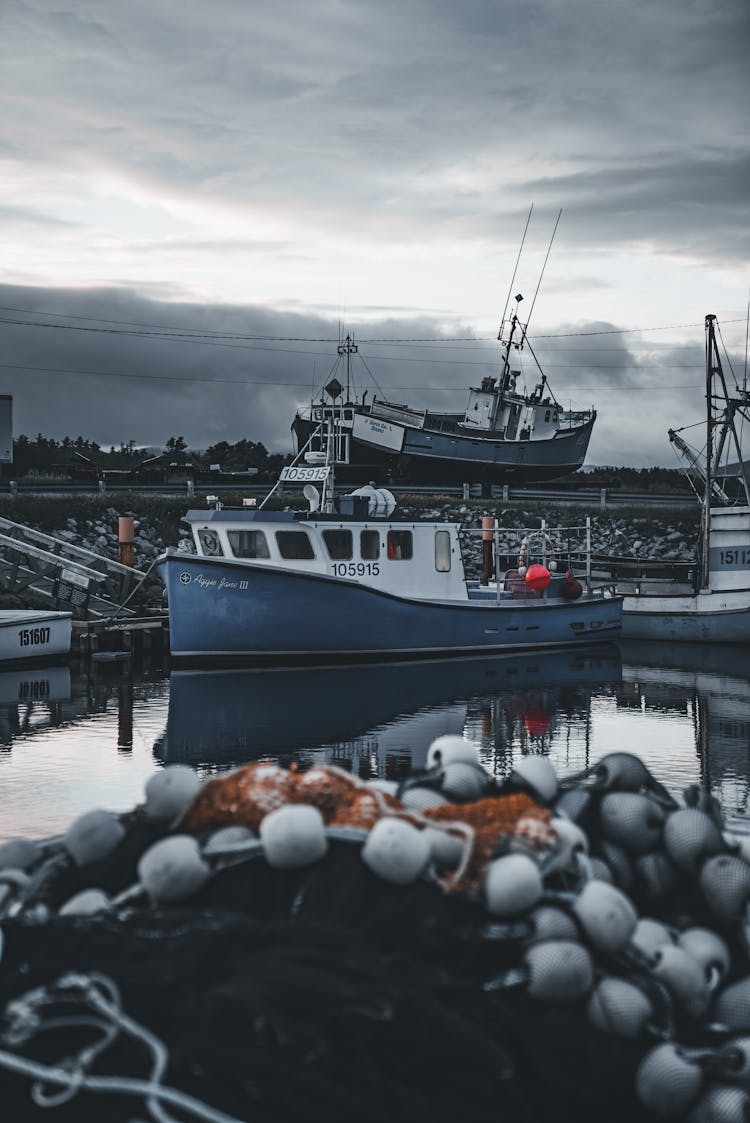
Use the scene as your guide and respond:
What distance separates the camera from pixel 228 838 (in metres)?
4.04

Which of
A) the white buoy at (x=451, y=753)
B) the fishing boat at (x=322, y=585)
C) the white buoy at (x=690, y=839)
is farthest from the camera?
the fishing boat at (x=322, y=585)

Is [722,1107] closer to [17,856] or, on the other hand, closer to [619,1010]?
[619,1010]

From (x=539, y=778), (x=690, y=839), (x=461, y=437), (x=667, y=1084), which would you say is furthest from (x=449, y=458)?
(x=667, y=1084)

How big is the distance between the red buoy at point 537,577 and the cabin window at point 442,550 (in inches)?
87.2

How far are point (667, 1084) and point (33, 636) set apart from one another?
16.5m

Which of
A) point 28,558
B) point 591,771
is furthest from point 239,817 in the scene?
point 28,558

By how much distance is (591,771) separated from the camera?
5.41 metres

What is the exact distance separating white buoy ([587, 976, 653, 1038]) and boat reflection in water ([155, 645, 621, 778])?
24.1 feet

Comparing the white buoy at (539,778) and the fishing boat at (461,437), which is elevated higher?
the fishing boat at (461,437)

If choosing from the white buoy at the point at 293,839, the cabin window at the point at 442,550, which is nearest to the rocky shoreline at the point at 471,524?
the cabin window at the point at 442,550

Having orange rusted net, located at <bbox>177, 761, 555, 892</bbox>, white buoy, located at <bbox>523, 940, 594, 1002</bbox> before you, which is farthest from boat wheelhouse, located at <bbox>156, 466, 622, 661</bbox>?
white buoy, located at <bbox>523, 940, 594, 1002</bbox>

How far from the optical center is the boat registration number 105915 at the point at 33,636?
60.7ft

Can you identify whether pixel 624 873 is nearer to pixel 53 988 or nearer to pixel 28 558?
pixel 53 988

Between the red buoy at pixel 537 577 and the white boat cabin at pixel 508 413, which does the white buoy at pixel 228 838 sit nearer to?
the red buoy at pixel 537 577
